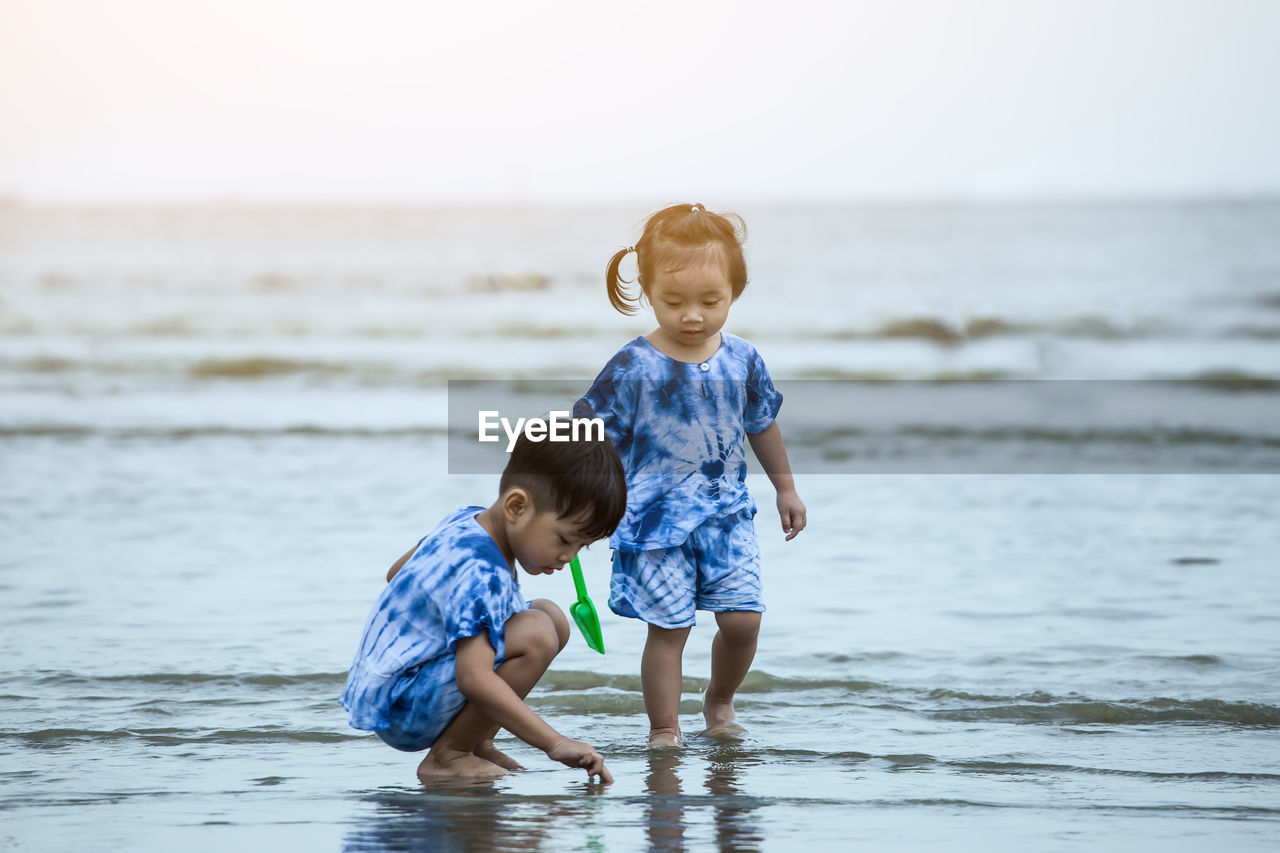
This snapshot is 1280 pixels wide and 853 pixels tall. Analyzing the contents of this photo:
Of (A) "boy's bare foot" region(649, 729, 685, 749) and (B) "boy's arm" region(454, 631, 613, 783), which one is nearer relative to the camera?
(B) "boy's arm" region(454, 631, 613, 783)

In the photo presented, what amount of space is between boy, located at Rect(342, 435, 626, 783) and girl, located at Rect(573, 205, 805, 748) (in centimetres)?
51

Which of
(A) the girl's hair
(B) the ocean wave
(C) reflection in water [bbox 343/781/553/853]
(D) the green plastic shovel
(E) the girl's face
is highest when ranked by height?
(B) the ocean wave

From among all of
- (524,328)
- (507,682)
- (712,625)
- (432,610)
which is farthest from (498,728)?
(524,328)

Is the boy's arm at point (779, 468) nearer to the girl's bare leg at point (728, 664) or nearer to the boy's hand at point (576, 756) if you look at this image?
the girl's bare leg at point (728, 664)

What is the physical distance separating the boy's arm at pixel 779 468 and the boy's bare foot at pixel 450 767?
101cm

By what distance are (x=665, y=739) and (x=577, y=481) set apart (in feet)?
2.95

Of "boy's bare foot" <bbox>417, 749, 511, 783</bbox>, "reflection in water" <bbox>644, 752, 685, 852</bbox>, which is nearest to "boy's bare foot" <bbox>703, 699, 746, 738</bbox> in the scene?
"reflection in water" <bbox>644, 752, 685, 852</bbox>

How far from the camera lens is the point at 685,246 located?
3.27 meters

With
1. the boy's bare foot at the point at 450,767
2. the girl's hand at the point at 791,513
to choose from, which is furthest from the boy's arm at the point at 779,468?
the boy's bare foot at the point at 450,767

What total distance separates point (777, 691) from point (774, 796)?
1128 mm

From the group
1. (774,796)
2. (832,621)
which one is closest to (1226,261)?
(832,621)

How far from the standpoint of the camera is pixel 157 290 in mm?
24859

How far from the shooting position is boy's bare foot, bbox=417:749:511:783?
115 inches

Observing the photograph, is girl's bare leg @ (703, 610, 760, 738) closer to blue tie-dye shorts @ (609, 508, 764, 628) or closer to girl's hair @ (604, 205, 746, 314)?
blue tie-dye shorts @ (609, 508, 764, 628)
